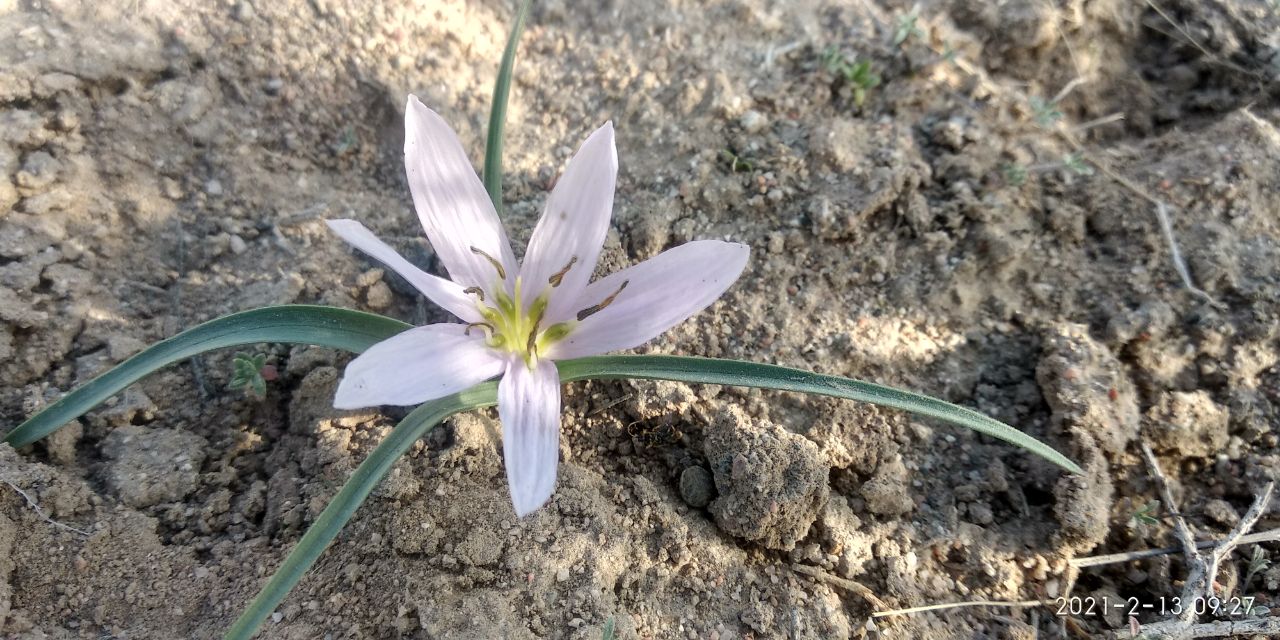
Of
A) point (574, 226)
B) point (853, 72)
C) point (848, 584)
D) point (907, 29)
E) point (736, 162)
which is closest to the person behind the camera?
point (574, 226)

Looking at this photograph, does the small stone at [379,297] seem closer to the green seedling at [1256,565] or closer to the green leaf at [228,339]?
the green leaf at [228,339]

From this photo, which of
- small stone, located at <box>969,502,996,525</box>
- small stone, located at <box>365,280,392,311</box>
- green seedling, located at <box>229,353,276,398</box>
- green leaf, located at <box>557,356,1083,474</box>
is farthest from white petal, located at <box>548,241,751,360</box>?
small stone, located at <box>969,502,996,525</box>

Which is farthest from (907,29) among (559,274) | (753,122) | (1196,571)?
(1196,571)

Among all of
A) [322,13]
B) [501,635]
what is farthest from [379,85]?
[501,635]

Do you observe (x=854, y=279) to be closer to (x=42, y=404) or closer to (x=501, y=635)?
(x=501, y=635)

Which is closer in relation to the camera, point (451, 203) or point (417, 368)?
point (417, 368)

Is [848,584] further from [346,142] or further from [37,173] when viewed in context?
[37,173]
